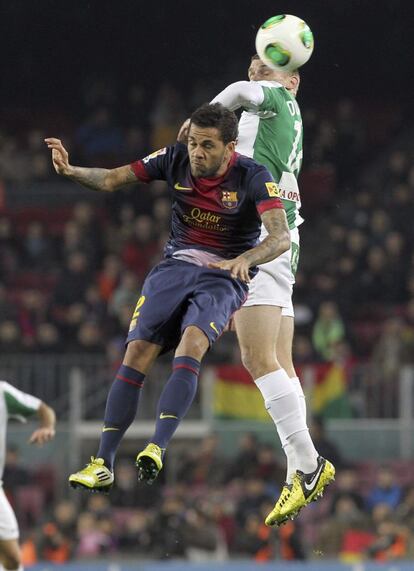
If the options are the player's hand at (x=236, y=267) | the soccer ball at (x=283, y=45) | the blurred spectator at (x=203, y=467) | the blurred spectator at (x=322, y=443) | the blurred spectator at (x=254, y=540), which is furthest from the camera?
the blurred spectator at (x=203, y=467)

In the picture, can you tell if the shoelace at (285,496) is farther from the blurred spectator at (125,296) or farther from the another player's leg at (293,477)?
the blurred spectator at (125,296)

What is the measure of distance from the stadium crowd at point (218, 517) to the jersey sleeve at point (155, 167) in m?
8.11

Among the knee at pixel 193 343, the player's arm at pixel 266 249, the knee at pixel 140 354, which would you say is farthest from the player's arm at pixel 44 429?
the player's arm at pixel 266 249

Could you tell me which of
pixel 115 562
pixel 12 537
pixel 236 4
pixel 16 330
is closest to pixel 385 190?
pixel 236 4

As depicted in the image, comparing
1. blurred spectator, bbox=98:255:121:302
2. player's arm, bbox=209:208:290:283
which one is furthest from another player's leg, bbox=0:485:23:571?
blurred spectator, bbox=98:255:121:302

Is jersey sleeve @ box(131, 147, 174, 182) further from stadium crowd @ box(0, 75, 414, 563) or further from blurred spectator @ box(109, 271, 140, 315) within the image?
blurred spectator @ box(109, 271, 140, 315)

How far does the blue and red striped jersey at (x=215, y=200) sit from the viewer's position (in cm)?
843

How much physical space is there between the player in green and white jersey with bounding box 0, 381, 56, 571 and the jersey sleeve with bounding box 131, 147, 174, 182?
300cm

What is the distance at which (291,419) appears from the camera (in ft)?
29.6

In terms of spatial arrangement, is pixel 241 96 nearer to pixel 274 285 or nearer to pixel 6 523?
pixel 274 285

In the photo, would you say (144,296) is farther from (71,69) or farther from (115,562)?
(71,69)

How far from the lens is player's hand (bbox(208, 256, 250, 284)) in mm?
7866

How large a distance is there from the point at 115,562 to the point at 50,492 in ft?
4.86

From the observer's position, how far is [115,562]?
1627cm
